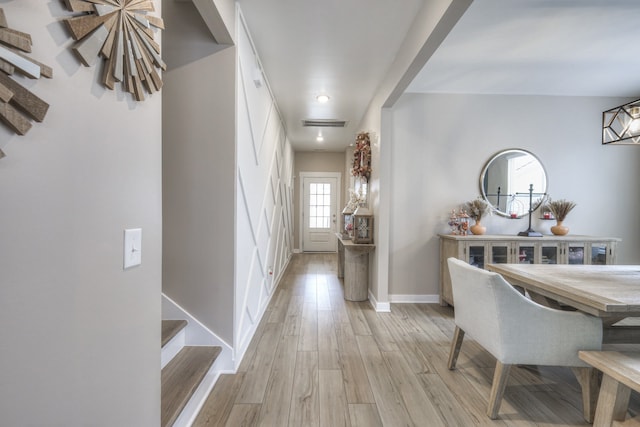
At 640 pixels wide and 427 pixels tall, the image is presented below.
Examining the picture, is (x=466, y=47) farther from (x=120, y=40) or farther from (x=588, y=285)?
(x=120, y=40)

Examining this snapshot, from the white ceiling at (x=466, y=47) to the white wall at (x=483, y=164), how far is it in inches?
9.4

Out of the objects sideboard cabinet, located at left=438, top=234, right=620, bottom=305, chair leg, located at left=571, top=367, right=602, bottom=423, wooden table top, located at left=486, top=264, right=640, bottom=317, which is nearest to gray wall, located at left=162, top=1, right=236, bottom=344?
wooden table top, located at left=486, top=264, right=640, bottom=317

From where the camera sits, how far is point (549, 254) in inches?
136

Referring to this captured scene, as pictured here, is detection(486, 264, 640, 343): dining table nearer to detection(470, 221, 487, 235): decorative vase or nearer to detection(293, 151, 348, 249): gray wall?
detection(470, 221, 487, 235): decorative vase

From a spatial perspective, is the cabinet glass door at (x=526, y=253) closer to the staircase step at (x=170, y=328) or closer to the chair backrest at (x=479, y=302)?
the chair backrest at (x=479, y=302)

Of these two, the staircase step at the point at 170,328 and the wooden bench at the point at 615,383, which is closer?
the wooden bench at the point at 615,383

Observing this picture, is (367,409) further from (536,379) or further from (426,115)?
(426,115)

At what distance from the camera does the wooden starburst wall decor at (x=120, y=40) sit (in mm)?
740

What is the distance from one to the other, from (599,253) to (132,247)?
4.56 meters

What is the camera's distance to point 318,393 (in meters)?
1.91

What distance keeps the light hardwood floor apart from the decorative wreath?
200cm

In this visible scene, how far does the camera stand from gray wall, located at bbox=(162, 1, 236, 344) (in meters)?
2.04

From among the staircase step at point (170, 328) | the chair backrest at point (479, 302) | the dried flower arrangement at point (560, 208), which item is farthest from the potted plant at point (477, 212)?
the staircase step at point (170, 328)

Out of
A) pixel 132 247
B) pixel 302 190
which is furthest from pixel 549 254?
pixel 302 190
